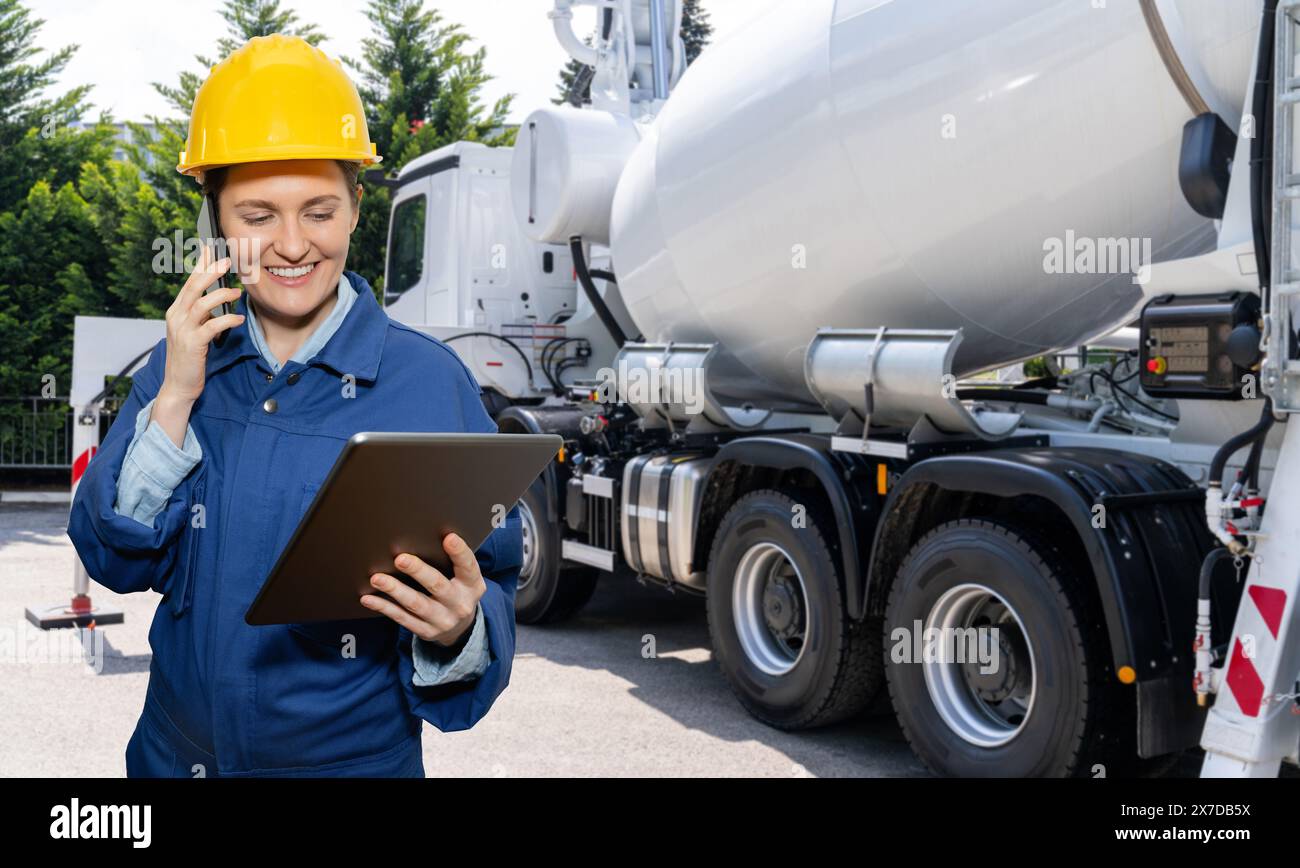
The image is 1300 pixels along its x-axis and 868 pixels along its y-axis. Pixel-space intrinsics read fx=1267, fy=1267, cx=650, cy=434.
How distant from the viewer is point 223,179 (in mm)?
→ 1920

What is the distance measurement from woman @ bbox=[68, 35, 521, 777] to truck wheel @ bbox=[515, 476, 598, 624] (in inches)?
233

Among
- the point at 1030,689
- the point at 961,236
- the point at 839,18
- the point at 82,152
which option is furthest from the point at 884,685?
the point at 82,152

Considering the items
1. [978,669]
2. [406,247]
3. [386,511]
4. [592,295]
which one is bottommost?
[978,669]

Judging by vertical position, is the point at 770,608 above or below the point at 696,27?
below

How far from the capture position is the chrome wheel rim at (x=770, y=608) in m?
5.74

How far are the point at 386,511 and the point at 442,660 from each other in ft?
1.04

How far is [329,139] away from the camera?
191cm

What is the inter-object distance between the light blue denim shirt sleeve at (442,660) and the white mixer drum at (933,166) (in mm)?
3235

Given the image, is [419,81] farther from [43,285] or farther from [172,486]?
[172,486]

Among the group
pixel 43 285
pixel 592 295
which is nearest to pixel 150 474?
pixel 592 295

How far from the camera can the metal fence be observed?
1484cm

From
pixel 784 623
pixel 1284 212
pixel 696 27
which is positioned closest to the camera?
pixel 1284 212

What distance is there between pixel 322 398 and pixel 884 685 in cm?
423

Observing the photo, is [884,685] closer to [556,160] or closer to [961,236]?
[961,236]
